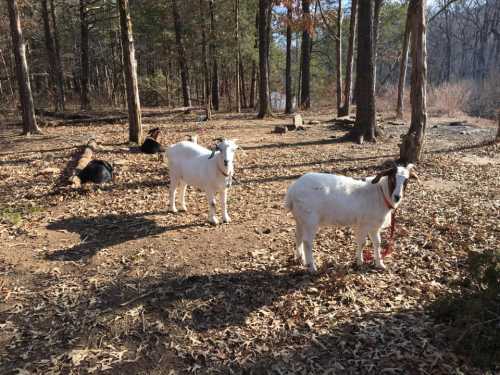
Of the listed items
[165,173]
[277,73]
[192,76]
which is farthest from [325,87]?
[165,173]

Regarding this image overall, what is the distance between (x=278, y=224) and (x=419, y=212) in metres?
2.97

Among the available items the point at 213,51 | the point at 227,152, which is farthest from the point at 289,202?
the point at 213,51

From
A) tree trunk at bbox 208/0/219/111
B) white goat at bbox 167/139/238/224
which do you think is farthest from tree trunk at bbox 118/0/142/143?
tree trunk at bbox 208/0/219/111

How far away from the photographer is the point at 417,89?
36.4 feet

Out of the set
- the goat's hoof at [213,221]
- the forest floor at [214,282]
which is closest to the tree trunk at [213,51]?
the forest floor at [214,282]

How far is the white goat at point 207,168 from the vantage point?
6.85 metres

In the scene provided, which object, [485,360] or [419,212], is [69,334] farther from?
[419,212]

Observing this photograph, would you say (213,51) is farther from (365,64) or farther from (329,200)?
(329,200)

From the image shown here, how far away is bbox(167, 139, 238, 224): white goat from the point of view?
6852 mm

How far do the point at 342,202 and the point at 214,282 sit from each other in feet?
6.76

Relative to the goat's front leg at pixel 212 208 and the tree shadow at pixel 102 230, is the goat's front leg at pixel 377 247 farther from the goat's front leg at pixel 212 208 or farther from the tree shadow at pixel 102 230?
the tree shadow at pixel 102 230

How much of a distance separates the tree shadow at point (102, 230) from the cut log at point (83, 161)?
6.75 feet

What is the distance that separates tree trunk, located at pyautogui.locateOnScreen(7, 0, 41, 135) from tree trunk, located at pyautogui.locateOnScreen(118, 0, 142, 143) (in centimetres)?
A: 491

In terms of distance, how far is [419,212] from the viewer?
7.93m
